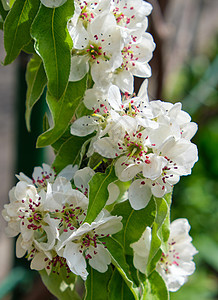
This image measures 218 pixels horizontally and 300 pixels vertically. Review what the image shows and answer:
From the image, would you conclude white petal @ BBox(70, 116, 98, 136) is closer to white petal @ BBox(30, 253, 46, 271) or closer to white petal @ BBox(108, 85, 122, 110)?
white petal @ BBox(108, 85, 122, 110)

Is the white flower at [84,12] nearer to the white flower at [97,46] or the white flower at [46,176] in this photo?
the white flower at [97,46]

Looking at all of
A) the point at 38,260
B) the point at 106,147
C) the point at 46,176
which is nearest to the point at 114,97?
the point at 106,147

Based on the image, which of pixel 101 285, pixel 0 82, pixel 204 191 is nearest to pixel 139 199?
pixel 101 285

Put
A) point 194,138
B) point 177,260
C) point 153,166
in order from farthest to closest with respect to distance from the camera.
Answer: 1. point 194,138
2. point 177,260
3. point 153,166

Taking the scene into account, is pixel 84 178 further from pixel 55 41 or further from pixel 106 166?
pixel 55 41

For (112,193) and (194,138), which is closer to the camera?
(112,193)

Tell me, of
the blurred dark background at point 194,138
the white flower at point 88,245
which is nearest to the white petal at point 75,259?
the white flower at point 88,245

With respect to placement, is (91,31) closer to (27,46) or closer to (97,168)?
(27,46)
